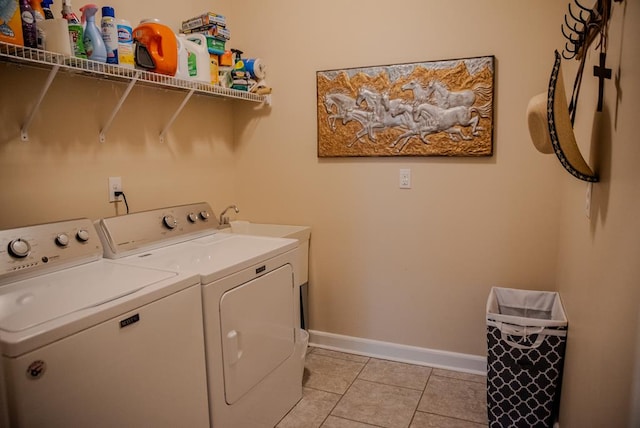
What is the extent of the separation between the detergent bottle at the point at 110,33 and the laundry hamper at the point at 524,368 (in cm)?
199

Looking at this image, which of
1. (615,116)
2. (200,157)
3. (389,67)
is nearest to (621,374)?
(615,116)

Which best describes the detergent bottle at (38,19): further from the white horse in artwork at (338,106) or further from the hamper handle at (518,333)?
the hamper handle at (518,333)

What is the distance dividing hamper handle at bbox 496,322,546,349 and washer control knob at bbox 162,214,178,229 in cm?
159

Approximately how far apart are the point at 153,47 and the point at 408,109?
1377 mm

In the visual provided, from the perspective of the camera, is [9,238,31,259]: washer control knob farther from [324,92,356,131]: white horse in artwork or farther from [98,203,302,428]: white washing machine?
[324,92,356,131]: white horse in artwork

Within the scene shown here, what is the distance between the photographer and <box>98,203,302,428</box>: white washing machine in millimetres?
1656

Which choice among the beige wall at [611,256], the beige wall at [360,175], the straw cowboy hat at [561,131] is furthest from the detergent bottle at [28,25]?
the beige wall at [611,256]

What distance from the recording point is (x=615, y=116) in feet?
3.60

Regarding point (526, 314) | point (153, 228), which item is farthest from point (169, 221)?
point (526, 314)

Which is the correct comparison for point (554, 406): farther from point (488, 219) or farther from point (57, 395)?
point (57, 395)

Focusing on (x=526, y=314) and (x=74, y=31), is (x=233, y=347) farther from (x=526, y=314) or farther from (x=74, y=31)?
(x=526, y=314)

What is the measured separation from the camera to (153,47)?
76.8 inches

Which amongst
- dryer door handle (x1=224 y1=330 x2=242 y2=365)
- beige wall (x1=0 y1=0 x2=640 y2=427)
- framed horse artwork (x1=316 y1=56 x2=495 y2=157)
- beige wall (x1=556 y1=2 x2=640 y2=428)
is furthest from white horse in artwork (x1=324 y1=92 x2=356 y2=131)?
dryer door handle (x1=224 y1=330 x2=242 y2=365)

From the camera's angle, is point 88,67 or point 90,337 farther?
point 88,67
